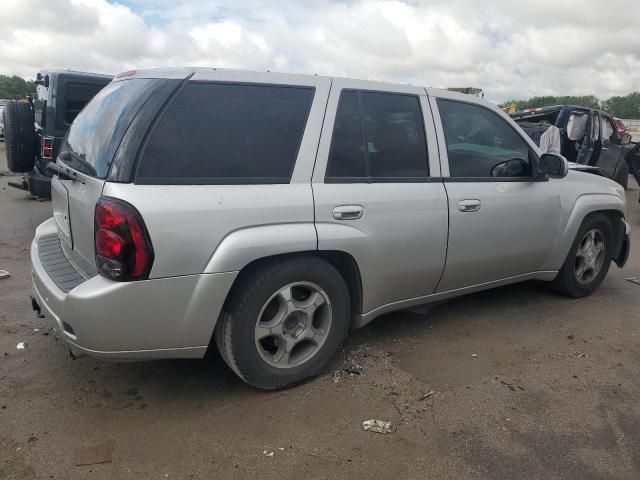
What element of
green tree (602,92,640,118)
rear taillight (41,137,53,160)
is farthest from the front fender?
green tree (602,92,640,118)

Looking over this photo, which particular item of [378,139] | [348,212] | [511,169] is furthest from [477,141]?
[348,212]

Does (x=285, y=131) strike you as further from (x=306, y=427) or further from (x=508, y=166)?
(x=508, y=166)

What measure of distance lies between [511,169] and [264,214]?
212 cm

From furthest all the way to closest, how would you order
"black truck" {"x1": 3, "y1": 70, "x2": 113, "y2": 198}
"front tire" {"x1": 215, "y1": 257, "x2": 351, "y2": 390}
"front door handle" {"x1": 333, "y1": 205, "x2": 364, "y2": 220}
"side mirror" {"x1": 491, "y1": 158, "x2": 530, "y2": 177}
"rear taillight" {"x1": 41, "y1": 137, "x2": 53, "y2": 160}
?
"rear taillight" {"x1": 41, "y1": 137, "x2": 53, "y2": 160} → "black truck" {"x1": 3, "y1": 70, "x2": 113, "y2": 198} → "side mirror" {"x1": 491, "y1": 158, "x2": 530, "y2": 177} → "front door handle" {"x1": 333, "y1": 205, "x2": 364, "y2": 220} → "front tire" {"x1": 215, "y1": 257, "x2": 351, "y2": 390}

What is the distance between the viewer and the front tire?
2797mm

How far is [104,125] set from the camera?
9.30 ft

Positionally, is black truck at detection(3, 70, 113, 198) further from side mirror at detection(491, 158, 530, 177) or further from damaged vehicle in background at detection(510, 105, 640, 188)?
damaged vehicle in background at detection(510, 105, 640, 188)

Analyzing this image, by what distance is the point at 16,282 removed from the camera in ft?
16.0

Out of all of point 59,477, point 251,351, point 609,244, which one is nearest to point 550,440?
point 251,351

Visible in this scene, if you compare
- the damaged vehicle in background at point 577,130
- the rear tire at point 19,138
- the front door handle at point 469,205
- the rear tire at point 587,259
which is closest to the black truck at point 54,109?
the rear tire at point 19,138

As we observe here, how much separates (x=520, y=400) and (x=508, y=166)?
1.72 meters

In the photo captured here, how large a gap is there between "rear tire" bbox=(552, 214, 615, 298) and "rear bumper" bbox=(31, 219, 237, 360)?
10.4 ft

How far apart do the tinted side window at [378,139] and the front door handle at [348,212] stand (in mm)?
175

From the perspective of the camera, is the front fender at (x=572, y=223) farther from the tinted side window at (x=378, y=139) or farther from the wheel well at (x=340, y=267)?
the wheel well at (x=340, y=267)
